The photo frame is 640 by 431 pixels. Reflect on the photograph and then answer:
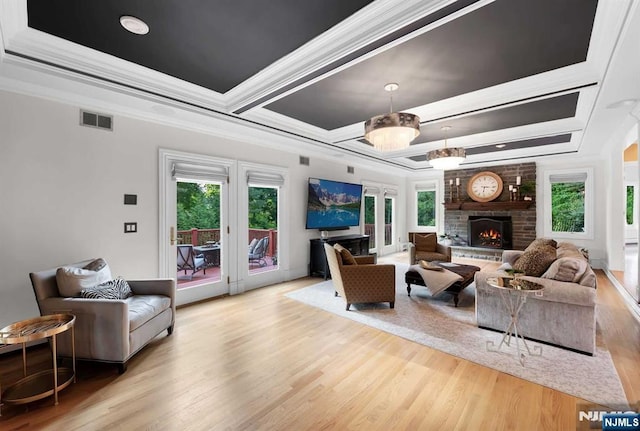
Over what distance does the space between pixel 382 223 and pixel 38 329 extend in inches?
295

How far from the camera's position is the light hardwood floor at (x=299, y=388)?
1901 mm

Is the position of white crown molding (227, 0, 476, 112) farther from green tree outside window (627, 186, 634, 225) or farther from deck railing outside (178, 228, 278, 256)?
green tree outside window (627, 186, 634, 225)

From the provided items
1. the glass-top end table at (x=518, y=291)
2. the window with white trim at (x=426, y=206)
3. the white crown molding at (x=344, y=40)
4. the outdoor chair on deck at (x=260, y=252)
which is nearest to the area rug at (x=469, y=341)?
the glass-top end table at (x=518, y=291)

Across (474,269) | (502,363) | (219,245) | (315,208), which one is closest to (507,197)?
(474,269)

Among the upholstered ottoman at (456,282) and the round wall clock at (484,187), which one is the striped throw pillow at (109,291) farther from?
the round wall clock at (484,187)

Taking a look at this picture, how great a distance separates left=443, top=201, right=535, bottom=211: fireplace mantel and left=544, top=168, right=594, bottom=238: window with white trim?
1.69 ft

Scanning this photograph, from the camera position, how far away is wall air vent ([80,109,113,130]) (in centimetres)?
320

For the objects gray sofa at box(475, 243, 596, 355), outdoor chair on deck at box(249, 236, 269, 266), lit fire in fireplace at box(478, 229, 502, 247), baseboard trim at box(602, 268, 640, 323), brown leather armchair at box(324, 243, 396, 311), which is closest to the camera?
gray sofa at box(475, 243, 596, 355)

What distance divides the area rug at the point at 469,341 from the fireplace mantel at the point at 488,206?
3888 mm

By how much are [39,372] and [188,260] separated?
214cm

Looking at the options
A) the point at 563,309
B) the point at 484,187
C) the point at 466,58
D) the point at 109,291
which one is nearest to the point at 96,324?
the point at 109,291

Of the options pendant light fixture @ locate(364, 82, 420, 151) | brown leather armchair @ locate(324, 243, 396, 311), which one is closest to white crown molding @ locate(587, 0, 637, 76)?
pendant light fixture @ locate(364, 82, 420, 151)

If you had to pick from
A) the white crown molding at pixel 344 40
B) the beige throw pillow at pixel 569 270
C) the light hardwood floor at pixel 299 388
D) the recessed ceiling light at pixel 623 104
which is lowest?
the light hardwood floor at pixel 299 388

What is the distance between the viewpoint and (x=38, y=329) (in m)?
2.14
